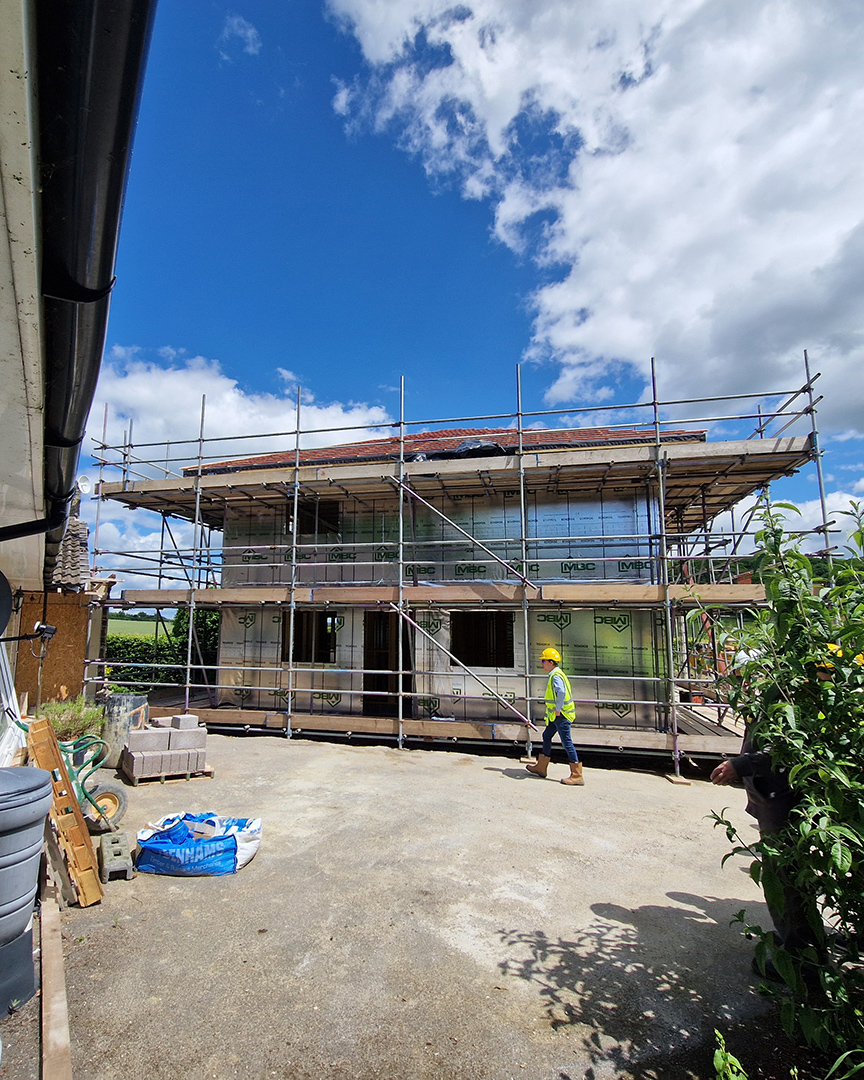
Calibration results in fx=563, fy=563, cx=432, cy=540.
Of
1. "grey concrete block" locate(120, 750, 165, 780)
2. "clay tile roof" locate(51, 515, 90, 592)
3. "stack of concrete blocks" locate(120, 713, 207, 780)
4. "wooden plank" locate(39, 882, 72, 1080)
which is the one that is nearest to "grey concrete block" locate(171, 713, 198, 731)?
"stack of concrete blocks" locate(120, 713, 207, 780)

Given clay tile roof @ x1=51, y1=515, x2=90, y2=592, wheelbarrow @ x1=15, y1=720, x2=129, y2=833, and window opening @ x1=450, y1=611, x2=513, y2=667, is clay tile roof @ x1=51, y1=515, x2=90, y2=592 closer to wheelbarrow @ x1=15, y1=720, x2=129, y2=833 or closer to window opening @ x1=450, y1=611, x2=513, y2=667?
wheelbarrow @ x1=15, y1=720, x2=129, y2=833

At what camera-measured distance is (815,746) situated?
2445 mm

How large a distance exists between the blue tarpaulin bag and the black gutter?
4164 millimetres

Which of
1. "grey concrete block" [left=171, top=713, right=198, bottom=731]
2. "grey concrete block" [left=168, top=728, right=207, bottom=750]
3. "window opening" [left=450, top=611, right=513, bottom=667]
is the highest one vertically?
"window opening" [left=450, top=611, right=513, bottom=667]

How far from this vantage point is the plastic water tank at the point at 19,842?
9.69ft

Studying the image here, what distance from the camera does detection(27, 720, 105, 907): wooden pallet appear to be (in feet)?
13.9

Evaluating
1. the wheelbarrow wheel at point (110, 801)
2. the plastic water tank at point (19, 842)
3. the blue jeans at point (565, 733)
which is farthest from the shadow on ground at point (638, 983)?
the wheelbarrow wheel at point (110, 801)

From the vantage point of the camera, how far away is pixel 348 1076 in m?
2.66

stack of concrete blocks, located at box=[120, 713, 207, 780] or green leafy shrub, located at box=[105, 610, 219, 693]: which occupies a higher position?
green leafy shrub, located at box=[105, 610, 219, 693]

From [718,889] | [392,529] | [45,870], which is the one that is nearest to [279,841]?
[45,870]

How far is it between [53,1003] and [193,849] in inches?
69.4

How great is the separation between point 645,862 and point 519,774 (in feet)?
10.6

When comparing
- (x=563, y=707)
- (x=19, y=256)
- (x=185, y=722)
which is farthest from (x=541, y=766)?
(x=19, y=256)

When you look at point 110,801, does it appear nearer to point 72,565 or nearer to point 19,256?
point 19,256
